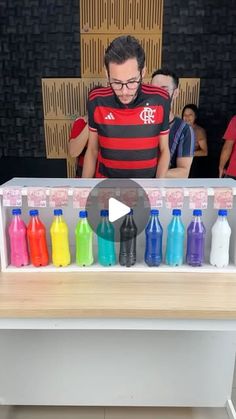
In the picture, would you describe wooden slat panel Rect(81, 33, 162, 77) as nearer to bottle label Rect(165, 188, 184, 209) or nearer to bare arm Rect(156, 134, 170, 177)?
bare arm Rect(156, 134, 170, 177)

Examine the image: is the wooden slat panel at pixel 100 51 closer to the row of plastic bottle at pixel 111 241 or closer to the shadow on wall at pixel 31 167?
the shadow on wall at pixel 31 167

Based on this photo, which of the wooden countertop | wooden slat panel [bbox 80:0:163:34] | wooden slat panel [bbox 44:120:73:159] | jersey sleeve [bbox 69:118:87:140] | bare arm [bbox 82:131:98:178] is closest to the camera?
the wooden countertop

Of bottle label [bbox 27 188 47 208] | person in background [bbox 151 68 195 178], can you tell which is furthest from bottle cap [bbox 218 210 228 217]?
bottle label [bbox 27 188 47 208]

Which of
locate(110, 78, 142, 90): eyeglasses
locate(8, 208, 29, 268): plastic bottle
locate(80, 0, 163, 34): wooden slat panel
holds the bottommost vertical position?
locate(8, 208, 29, 268): plastic bottle

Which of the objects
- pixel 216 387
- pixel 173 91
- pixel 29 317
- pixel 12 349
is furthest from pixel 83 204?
pixel 216 387

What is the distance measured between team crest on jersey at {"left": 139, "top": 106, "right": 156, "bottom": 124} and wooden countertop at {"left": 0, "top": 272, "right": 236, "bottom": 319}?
676 mm

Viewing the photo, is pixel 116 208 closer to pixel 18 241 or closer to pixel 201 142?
pixel 18 241

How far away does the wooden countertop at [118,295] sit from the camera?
1255 mm

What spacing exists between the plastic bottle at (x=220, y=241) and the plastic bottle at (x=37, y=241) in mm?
677

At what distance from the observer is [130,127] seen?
1702 millimetres

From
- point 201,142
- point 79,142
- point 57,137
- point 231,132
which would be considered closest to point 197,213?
point 79,142

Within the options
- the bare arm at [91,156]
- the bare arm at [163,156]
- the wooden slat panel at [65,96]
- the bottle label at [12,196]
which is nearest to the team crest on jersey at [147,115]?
the bare arm at [163,156]

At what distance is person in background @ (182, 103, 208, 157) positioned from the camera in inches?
134

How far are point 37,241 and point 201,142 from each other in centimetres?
231
